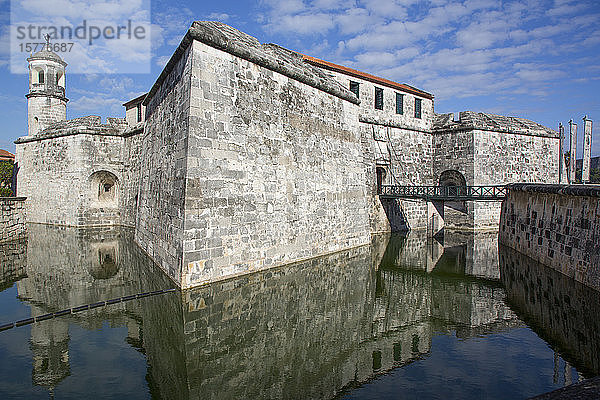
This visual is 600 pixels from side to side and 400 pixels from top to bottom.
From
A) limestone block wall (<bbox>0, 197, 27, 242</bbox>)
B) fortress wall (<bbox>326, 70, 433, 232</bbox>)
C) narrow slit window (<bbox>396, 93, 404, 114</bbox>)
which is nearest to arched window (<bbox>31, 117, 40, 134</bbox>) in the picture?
limestone block wall (<bbox>0, 197, 27, 242</bbox>)

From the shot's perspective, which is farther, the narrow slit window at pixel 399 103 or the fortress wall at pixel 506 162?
the narrow slit window at pixel 399 103

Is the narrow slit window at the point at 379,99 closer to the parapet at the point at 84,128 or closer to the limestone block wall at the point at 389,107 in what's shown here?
the limestone block wall at the point at 389,107

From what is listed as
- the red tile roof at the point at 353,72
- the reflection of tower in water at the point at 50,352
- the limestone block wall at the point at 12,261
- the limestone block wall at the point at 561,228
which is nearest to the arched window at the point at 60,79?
the limestone block wall at the point at 12,261

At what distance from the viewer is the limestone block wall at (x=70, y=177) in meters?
17.6

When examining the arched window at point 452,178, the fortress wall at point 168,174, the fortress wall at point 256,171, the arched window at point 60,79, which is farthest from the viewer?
the arched window at point 60,79

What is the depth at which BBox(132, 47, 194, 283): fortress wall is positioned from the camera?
7930mm

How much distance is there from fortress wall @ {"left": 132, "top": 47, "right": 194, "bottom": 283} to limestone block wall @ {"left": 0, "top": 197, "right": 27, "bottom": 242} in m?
5.25

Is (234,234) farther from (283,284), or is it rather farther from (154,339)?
(154,339)

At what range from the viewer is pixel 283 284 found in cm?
810

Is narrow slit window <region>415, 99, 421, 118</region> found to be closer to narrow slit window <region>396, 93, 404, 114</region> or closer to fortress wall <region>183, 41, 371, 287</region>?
narrow slit window <region>396, 93, 404, 114</region>

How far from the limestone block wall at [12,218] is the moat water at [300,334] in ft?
15.5

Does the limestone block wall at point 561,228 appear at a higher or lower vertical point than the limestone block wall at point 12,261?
higher

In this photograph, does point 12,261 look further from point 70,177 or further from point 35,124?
point 35,124

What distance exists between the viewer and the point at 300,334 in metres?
5.62
